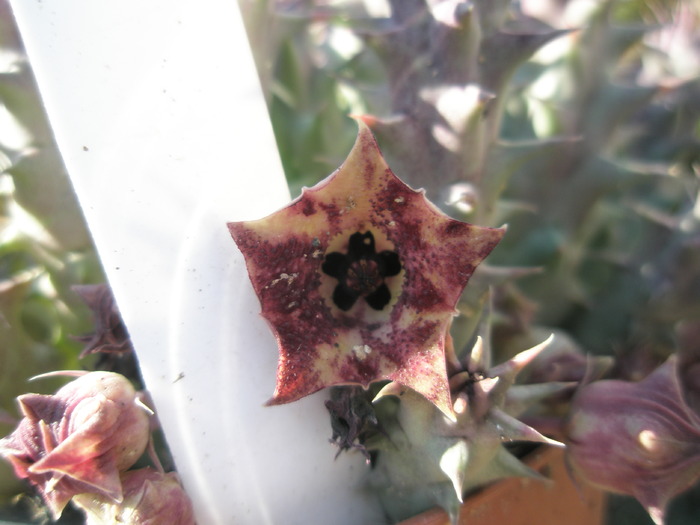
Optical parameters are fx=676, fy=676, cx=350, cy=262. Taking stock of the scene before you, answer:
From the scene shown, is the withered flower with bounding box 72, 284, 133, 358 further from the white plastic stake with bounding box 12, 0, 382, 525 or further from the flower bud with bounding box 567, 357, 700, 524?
the flower bud with bounding box 567, 357, 700, 524

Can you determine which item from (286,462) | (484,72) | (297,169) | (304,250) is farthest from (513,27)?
(286,462)

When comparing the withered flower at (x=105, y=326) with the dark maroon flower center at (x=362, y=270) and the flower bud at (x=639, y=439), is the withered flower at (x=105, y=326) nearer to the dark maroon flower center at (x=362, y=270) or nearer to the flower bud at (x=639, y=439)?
the dark maroon flower center at (x=362, y=270)

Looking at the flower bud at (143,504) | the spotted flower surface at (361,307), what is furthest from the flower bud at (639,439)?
the flower bud at (143,504)

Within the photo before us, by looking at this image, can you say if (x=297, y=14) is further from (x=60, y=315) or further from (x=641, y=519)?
(x=641, y=519)

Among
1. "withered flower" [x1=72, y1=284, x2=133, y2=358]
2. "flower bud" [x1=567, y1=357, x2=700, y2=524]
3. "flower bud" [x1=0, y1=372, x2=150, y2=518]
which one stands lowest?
"flower bud" [x1=567, y1=357, x2=700, y2=524]

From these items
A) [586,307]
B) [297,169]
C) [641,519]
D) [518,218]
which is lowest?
[641,519]

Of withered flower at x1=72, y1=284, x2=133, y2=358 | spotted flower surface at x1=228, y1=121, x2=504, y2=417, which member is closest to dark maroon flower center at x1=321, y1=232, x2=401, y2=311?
spotted flower surface at x1=228, y1=121, x2=504, y2=417

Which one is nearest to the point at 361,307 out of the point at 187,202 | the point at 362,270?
the point at 362,270
